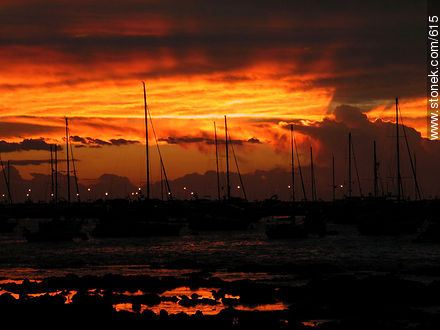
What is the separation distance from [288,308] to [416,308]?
548 cm

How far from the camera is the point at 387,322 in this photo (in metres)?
24.5

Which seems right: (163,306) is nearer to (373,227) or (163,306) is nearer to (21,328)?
(21,328)

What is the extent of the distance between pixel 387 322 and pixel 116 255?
37052 millimetres

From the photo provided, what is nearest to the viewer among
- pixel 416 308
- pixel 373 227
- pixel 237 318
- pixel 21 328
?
pixel 21 328

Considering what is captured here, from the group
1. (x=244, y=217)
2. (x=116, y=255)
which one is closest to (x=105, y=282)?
(x=116, y=255)

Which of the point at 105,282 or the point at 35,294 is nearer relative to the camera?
the point at 35,294

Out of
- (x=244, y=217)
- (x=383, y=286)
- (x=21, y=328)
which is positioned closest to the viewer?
(x=21, y=328)

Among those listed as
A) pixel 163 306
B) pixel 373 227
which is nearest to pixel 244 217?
pixel 373 227

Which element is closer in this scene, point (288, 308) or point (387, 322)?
point (387, 322)

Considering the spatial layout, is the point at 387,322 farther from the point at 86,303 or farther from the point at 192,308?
the point at 86,303

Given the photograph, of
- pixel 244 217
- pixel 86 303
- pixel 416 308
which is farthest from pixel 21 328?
pixel 244 217

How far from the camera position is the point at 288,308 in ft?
89.7

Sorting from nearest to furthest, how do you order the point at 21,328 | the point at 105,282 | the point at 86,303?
the point at 21,328
the point at 86,303
the point at 105,282

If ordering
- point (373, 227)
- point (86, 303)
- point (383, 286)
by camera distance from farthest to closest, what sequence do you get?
point (373, 227) → point (383, 286) → point (86, 303)
